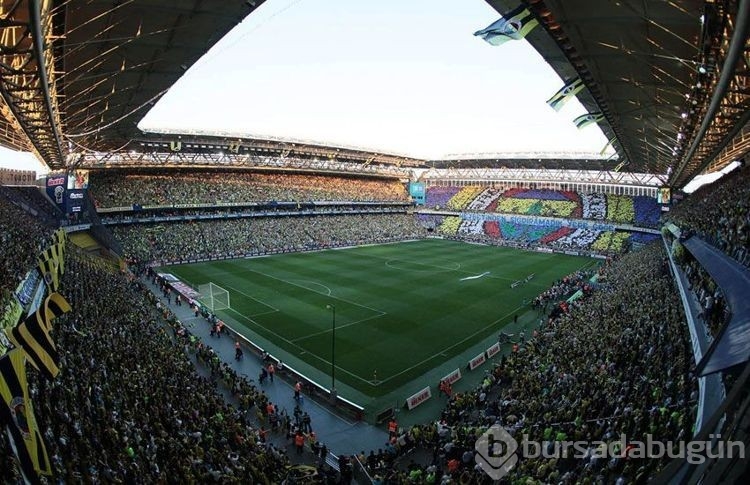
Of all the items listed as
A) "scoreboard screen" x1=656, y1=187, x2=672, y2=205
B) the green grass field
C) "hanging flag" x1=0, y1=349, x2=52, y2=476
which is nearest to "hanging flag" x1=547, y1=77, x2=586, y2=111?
the green grass field

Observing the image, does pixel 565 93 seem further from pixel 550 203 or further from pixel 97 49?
pixel 550 203

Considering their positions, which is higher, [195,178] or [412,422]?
[195,178]

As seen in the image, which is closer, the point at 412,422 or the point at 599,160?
the point at 412,422

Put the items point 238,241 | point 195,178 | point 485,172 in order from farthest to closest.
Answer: point 485,172 < point 195,178 < point 238,241

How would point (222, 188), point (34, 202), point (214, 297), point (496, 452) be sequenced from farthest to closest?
point (222, 188) < point (34, 202) < point (214, 297) < point (496, 452)

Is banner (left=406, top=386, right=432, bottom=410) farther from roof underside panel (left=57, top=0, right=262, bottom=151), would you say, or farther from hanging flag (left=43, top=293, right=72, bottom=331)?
roof underside panel (left=57, top=0, right=262, bottom=151)

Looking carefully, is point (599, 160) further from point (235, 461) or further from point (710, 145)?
point (235, 461)

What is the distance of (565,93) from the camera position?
683 inches

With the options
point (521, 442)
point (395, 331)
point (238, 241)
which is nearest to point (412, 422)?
point (521, 442)

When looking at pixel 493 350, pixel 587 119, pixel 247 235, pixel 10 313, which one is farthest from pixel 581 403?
pixel 247 235

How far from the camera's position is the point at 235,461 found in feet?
39.8

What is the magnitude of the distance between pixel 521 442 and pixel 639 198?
67740mm

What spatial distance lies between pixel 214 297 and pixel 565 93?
87.1 ft

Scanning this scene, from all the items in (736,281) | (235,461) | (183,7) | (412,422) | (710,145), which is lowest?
(412,422)
